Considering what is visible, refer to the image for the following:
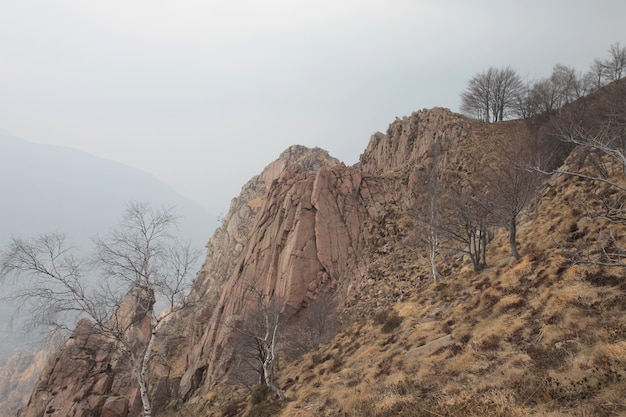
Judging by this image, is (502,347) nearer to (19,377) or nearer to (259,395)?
(259,395)

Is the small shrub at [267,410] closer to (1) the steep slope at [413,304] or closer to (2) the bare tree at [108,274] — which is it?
(1) the steep slope at [413,304]

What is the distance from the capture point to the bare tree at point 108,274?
11641mm

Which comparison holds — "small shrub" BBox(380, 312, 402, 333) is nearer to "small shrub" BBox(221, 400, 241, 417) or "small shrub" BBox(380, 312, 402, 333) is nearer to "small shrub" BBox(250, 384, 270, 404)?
"small shrub" BBox(250, 384, 270, 404)

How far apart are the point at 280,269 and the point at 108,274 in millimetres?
24921

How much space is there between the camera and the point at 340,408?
11.6 m

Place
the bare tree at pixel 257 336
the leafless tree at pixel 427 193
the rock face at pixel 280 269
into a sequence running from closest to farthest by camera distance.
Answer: the bare tree at pixel 257 336, the rock face at pixel 280 269, the leafless tree at pixel 427 193

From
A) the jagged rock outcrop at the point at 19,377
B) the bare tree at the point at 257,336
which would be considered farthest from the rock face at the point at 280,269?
the jagged rock outcrop at the point at 19,377

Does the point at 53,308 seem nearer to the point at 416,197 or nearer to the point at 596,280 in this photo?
the point at 596,280

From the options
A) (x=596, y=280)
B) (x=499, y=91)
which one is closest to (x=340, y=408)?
(x=596, y=280)

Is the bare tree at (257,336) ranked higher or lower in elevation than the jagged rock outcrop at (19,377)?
higher

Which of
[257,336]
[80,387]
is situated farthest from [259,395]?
[80,387]

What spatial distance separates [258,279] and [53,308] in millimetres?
26335

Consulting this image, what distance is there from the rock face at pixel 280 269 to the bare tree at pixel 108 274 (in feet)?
42.0

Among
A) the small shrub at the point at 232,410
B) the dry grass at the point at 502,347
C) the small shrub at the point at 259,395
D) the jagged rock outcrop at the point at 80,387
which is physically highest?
the dry grass at the point at 502,347
